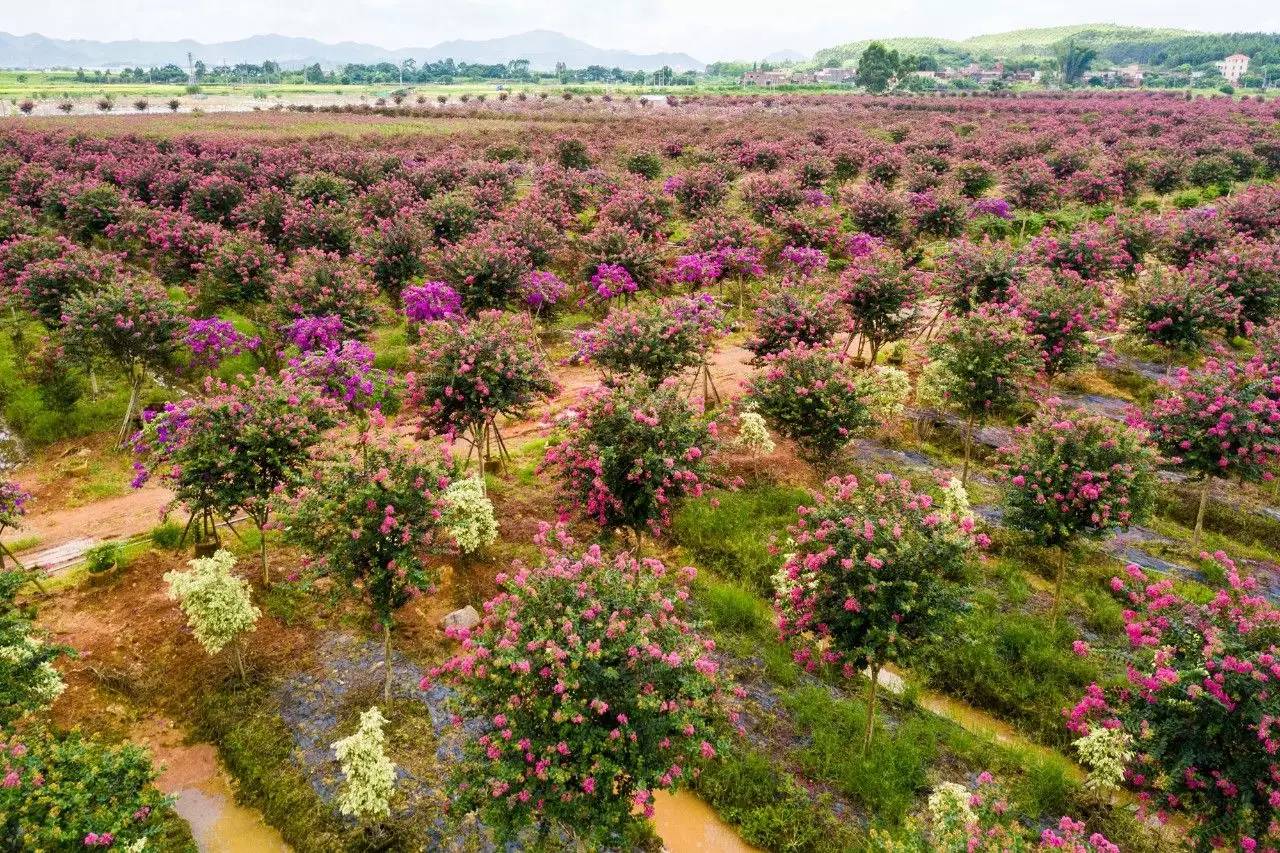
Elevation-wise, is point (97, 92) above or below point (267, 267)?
above

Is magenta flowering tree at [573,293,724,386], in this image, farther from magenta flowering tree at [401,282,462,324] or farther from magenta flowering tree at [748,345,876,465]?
magenta flowering tree at [401,282,462,324]

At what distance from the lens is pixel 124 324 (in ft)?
52.2

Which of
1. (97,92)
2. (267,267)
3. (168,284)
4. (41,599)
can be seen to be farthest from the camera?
(97,92)

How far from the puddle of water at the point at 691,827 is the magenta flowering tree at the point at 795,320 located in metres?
10.1

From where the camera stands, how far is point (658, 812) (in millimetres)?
9523

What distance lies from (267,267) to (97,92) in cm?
13215

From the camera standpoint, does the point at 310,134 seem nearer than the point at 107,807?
No

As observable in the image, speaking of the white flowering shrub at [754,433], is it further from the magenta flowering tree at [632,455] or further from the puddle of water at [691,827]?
the puddle of water at [691,827]

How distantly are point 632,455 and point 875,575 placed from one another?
404cm

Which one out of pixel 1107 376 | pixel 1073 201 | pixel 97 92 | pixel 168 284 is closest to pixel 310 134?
pixel 168 284

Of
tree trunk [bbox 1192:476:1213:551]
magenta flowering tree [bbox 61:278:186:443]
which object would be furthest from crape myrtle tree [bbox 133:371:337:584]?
tree trunk [bbox 1192:476:1213:551]

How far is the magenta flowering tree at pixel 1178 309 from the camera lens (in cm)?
1788

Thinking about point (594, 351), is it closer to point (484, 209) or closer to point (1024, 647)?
point (1024, 647)

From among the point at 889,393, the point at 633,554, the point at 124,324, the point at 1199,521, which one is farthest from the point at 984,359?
the point at 124,324
